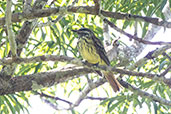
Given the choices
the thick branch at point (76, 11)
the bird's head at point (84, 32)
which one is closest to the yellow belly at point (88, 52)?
the bird's head at point (84, 32)

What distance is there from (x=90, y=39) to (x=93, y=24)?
419mm

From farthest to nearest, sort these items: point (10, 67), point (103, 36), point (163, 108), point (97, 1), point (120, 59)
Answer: point (103, 36) < point (163, 108) < point (120, 59) < point (10, 67) < point (97, 1)

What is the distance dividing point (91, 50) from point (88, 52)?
7cm

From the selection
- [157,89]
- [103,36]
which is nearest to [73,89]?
[103,36]

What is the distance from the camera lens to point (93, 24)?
5172 millimetres

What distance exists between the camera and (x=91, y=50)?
15.7 ft

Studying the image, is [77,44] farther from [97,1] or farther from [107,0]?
[97,1]

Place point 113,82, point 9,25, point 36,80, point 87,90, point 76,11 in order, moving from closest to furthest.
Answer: point 9,25 < point 76,11 < point 36,80 < point 113,82 < point 87,90

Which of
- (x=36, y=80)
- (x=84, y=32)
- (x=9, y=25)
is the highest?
(x=9, y=25)

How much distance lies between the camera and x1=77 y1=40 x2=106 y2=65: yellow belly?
472 cm

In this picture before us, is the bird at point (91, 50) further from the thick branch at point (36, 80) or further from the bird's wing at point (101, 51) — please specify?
the thick branch at point (36, 80)

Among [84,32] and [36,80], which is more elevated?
[84,32]

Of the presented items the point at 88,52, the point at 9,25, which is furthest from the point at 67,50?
the point at 9,25

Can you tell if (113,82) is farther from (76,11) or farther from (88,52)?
(76,11)
